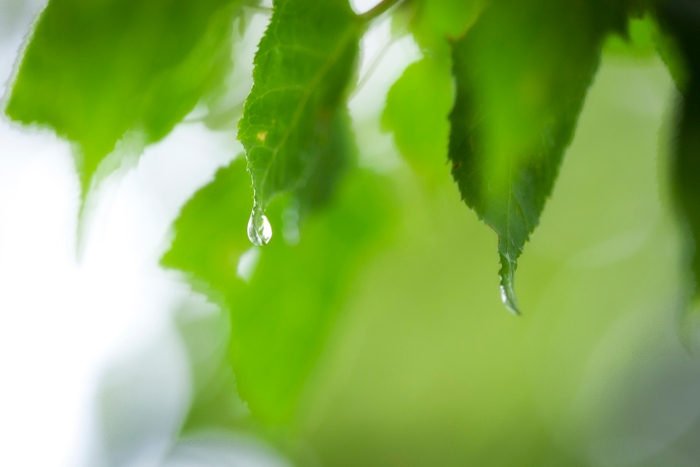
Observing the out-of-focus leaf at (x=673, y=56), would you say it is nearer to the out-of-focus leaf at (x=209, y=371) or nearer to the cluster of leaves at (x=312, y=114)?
the cluster of leaves at (x=312, y=114)

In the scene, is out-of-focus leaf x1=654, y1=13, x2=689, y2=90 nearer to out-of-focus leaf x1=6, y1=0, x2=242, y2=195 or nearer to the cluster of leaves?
the cluster of leaves

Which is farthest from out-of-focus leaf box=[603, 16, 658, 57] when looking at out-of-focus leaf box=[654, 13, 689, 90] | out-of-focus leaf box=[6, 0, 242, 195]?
out-of-focus leaf box=[6, 0, 242, 195]

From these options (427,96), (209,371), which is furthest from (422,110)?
(209,371)

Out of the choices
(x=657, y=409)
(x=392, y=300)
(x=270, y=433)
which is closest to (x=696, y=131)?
(x=270, y=433)

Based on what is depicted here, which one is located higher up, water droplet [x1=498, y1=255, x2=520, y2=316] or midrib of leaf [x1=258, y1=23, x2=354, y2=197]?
midrib of leaf [x1=258, y1=23, x2=354, y2=197]

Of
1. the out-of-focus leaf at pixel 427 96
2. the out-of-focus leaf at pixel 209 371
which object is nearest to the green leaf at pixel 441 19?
the out-of-focus leaf at pixel 427 96

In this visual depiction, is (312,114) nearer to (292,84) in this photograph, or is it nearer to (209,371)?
(292,84)

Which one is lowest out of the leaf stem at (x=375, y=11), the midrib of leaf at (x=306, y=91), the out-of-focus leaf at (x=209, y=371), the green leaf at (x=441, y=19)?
the out-of-focus leaf at (x=209, y=371)
